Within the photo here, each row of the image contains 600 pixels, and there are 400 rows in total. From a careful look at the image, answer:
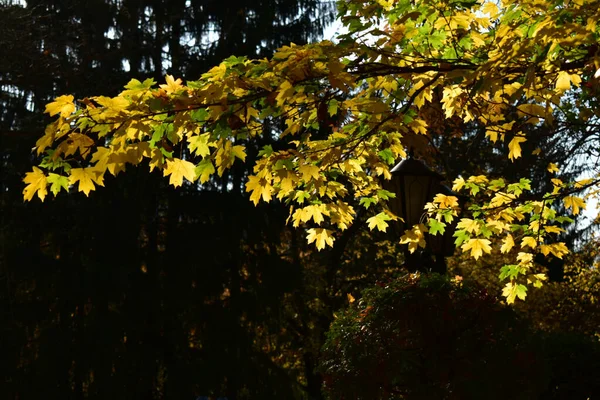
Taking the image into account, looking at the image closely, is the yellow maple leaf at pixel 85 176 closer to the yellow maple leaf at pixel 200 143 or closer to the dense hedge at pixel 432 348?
the yellow maple leaf at pixel 200 143

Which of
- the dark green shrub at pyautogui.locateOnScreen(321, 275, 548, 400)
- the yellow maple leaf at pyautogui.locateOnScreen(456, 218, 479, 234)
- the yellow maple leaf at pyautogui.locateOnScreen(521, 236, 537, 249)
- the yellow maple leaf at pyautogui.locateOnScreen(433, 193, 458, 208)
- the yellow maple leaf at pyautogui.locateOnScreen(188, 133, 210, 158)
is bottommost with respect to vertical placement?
the dark green shrub at pyautogui.locateOnScreen(321, 275, 548, 400)

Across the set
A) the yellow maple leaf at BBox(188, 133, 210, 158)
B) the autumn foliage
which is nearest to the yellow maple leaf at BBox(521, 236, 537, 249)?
the autumn foliage

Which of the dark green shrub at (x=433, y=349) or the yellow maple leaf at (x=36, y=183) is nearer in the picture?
the yellow maple leaf at (x=36, y=183)

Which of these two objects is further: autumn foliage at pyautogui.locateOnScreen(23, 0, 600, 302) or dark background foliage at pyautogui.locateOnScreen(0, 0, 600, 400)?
dark background foliage at pyautogui.locateOnScreen(0, 0, 600, 400)

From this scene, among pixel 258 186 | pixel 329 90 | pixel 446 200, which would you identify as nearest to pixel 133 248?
pixel 446 200

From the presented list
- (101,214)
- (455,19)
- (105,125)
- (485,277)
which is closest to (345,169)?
(455,19)

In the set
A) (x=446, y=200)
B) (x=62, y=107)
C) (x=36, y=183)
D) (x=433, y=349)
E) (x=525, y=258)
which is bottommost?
(x=433, y=349)

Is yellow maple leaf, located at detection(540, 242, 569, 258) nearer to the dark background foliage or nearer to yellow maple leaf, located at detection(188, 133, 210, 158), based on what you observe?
yellow maple leaf, located at detection(188, 133, 210, 158)

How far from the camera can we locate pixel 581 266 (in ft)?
71.5

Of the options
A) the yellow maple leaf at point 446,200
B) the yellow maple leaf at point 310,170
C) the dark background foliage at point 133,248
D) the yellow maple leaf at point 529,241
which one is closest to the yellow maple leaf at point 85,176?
the yellow maple leaf at point 310,170

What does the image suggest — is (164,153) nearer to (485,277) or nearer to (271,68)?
(271,68)

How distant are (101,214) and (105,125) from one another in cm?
1217

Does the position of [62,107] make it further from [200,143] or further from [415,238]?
[415,238]

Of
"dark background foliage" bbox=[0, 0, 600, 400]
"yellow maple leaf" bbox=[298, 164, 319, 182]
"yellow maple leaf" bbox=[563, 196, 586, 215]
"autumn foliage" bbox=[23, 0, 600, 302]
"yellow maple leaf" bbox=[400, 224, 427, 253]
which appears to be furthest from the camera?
"dark background foliage" bbox=[0, 0, 600, 400]
